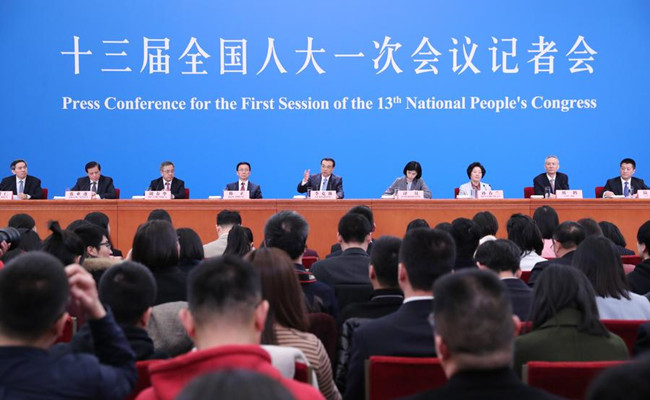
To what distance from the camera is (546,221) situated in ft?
18.0

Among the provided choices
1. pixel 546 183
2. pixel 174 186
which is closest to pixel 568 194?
pixel 546 183

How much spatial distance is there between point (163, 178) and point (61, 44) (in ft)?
7.69

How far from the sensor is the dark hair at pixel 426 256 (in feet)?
7.31

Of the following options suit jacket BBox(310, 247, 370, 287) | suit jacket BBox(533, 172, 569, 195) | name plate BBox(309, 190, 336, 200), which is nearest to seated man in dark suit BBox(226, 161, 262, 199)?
name plate BBox(309, 190, 336, 200)

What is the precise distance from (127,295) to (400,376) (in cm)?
74

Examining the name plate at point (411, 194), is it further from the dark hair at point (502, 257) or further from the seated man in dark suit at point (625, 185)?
the dark hair at point (502, 257)

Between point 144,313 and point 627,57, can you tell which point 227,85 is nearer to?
point 627,57

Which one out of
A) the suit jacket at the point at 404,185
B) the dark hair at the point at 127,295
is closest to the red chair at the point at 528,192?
the suit jacket at the point at 404,185

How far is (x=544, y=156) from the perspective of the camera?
30.9ft

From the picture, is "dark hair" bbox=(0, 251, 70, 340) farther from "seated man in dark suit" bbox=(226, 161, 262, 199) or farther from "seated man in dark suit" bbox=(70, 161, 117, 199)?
"seated man in dark suit" bbox=(70, 161, 117, 199)

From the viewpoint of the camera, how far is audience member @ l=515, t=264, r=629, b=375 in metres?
2.08

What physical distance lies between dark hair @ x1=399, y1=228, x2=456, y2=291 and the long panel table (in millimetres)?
5062

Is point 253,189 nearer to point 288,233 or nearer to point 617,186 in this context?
point 617,186

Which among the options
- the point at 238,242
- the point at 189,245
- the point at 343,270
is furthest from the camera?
the point at 238,242
